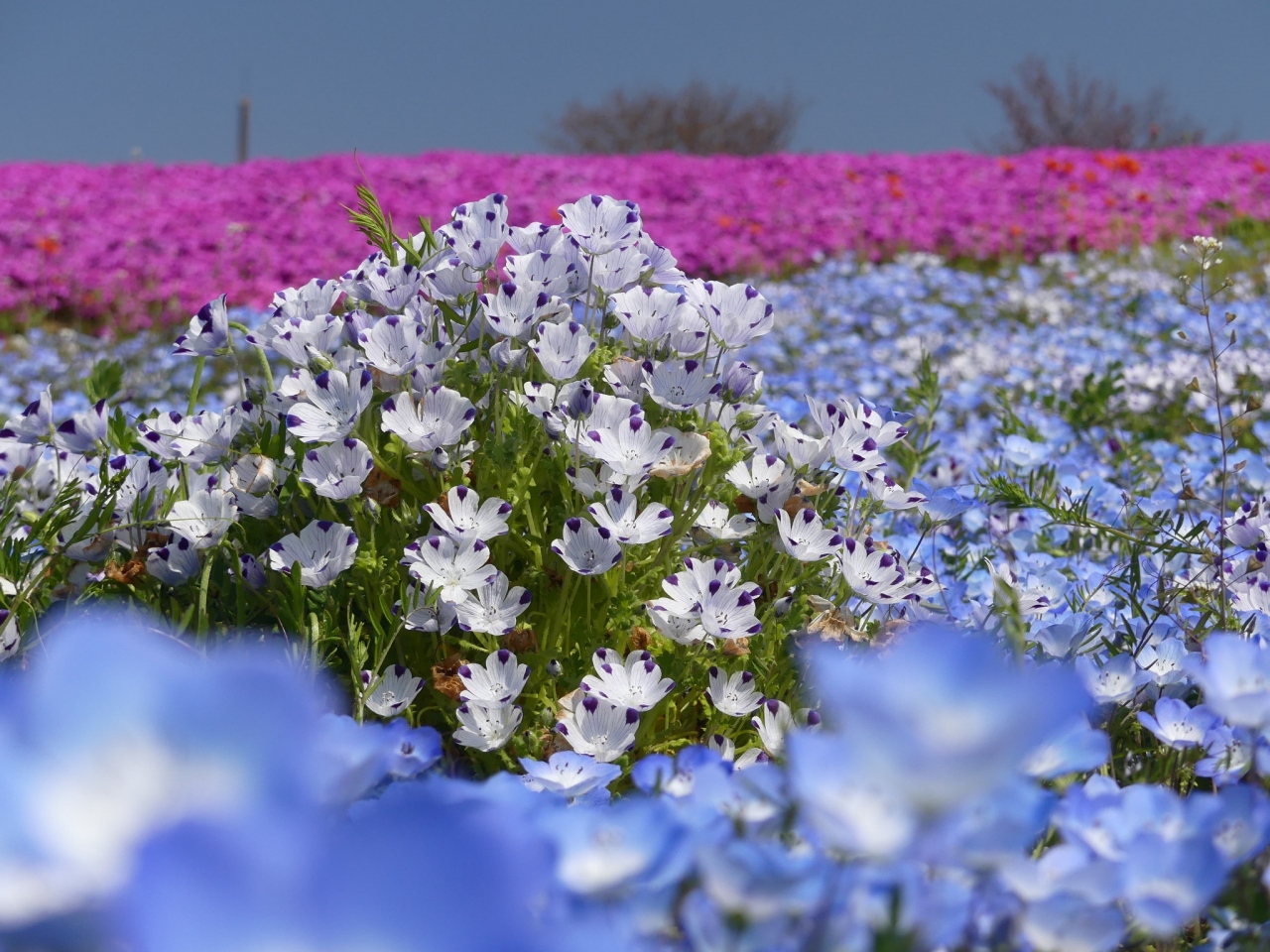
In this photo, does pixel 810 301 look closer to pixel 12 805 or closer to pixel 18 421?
Answer: pixel 18 421

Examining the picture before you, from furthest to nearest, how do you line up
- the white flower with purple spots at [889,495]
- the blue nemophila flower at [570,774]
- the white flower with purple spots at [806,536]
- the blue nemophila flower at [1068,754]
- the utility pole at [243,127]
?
1. the utility pole at [243,127]
2. the white flower with purple spots at [889,495]
3. the white flower with purple spots at [806,536]
4. the blue nemophila flower at [570,774]
5. the blue nemophila flower at [1068,754]

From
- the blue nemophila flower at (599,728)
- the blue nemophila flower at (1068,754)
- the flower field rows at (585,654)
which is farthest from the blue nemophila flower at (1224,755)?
the blue nemophila flower at (599,728)

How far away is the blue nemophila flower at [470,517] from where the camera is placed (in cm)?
139

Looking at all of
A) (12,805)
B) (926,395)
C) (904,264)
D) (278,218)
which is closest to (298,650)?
(12,805)

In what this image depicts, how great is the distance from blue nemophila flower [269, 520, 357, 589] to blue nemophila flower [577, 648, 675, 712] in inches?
14.2

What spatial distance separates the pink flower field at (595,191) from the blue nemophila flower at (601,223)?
8.55m

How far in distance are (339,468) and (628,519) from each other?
15.6 inches

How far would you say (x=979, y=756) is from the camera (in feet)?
1.46

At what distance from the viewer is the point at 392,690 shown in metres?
1.47

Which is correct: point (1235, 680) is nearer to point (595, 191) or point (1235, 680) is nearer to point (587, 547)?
point (587, 547)

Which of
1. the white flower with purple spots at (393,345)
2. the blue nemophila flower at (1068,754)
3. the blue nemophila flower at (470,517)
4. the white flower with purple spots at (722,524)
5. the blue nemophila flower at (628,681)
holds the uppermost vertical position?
the white flower with purple spots at (393,345)

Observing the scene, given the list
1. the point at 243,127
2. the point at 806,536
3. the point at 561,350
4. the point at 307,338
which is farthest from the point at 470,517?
the point at 243,127

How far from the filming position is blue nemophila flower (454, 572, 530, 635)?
142 cm

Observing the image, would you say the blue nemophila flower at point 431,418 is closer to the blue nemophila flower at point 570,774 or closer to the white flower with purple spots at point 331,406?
the white flower with purple spots at point 331,406
